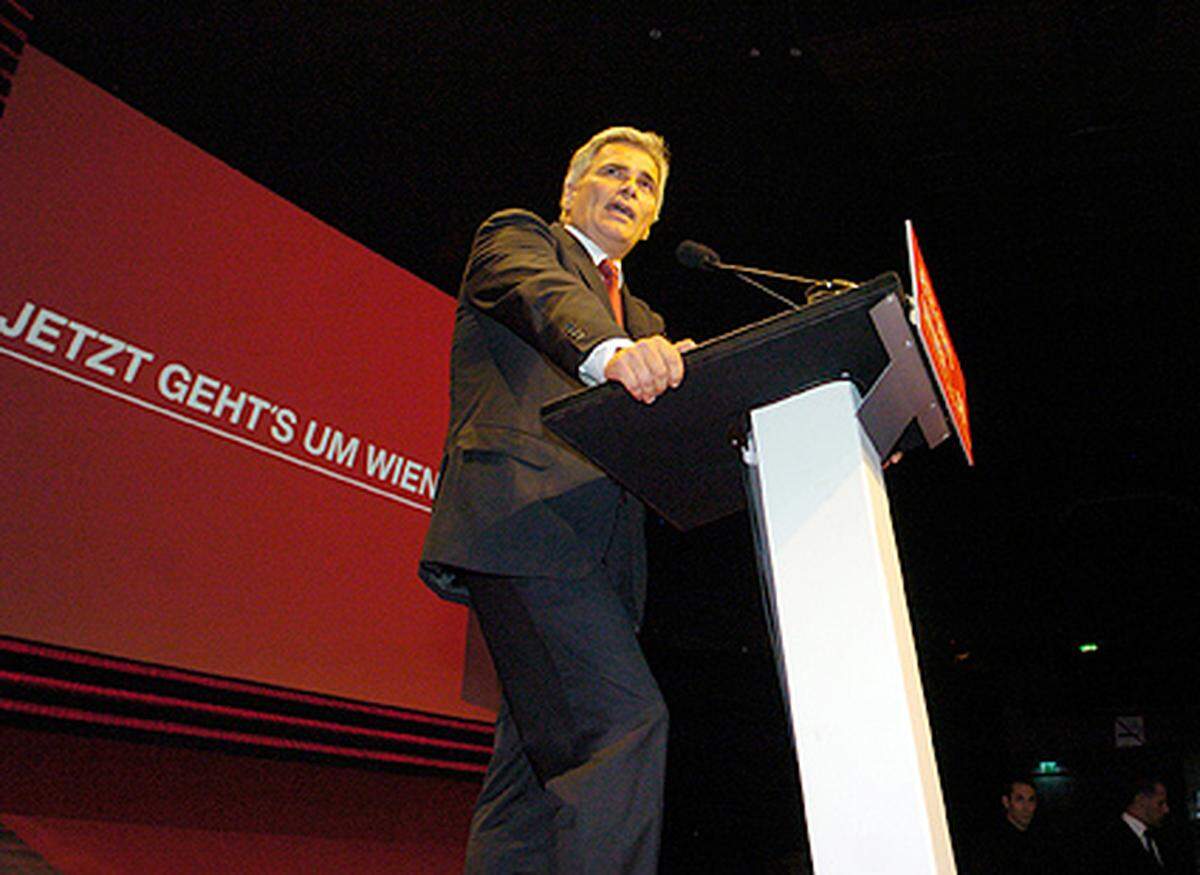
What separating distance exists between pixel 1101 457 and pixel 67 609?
5.69 metres

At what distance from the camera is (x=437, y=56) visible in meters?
3.02

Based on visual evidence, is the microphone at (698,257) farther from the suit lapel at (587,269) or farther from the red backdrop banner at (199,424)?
the red backdrop banner at (199,424)

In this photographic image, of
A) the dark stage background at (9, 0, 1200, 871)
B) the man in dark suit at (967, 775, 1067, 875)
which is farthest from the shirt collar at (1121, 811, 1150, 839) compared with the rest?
the dark stage background at (9, 0, 1200, 871)

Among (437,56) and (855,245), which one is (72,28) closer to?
(437,56)

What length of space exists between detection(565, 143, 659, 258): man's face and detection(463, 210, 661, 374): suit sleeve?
10.0 inches

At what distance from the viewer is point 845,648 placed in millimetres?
912

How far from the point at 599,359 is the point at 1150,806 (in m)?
6.61

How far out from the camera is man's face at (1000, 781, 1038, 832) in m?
5.85

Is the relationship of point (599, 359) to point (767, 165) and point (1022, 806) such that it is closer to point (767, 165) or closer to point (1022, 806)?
point (767, 165)

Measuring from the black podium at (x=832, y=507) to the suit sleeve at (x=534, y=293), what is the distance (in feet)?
0.41

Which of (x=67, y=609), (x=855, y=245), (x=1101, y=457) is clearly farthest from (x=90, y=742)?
(x=1101, y=457)

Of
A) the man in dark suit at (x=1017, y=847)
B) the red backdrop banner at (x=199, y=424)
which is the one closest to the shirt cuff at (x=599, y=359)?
the red backdrop banner at (x=199, y=424)

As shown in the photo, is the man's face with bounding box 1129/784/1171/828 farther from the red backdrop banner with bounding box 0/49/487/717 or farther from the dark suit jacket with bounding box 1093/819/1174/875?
the red backdrop banner with bounding box 0/49/487/717

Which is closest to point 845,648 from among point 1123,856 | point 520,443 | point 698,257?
point 520,443
